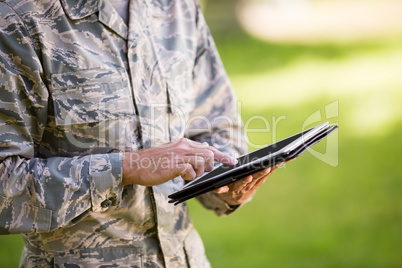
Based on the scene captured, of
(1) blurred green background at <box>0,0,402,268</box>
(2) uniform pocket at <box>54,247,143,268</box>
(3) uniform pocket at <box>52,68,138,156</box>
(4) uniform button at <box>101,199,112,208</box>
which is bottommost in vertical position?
(1) blurred green background at <box>0,0,402,268</box>

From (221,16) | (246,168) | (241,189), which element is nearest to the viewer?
(246,168)

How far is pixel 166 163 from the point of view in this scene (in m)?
1.70

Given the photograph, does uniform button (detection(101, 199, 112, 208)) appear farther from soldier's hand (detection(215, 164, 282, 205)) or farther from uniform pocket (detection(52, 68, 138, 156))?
soldier's hand (detection(215, 164, 282, 205))

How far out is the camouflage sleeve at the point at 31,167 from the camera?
165 centimetres

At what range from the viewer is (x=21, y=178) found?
1.67 metres

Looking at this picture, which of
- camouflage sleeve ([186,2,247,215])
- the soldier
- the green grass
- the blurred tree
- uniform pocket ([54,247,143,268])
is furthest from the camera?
the blurred tree

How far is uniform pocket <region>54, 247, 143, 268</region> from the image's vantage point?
1815 mm

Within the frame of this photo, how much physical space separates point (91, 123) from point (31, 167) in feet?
0.70

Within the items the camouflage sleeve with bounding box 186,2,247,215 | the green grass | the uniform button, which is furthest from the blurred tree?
the uniform button

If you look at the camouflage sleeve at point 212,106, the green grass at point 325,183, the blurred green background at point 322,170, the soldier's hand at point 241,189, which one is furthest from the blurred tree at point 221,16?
the soldier's hand at point 241,189

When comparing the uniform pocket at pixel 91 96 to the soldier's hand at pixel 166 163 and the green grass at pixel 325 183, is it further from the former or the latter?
the green grass at pixel 325 183

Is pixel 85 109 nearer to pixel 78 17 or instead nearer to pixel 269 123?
pixel 78 17

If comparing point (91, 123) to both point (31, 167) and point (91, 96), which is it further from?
point (31, 167)

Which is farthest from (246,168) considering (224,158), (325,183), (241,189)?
(325,183)
